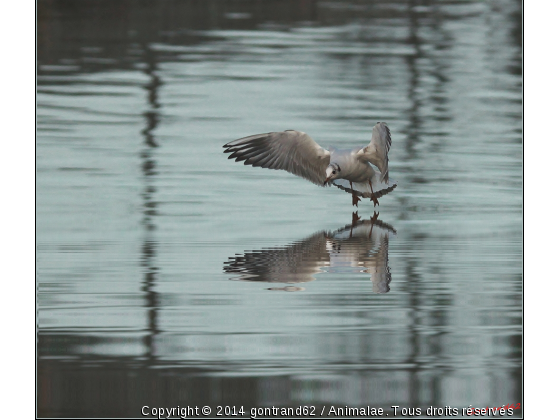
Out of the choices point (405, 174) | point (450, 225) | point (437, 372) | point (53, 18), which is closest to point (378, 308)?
point (437, 372)

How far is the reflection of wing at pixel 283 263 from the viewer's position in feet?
21.4

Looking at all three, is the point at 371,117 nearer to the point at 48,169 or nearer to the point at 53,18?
the point at 48,169

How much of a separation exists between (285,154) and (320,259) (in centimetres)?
189

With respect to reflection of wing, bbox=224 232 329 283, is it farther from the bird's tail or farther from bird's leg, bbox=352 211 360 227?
the bird's tail

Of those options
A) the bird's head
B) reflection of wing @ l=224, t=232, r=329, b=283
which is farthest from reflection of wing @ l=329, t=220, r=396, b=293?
the bird's head

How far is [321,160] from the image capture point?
337 inches

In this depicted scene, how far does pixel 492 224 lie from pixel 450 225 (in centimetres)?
32

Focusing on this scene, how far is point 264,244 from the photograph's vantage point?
23.7 feet

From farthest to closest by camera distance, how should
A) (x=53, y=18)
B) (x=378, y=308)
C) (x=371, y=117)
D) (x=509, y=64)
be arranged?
(x=53, y=18), (x=509, y=64), (x=371, y=117), (x=378, y=308)

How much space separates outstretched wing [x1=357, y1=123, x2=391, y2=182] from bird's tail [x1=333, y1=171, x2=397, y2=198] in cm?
6

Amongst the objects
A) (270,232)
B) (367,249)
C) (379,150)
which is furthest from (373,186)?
(367,249)

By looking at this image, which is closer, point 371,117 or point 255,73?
point 371,117

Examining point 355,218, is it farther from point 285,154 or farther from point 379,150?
point 285,154

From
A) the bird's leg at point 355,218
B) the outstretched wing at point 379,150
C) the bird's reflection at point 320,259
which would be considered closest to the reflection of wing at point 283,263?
the bird's reflection at point 320,259
